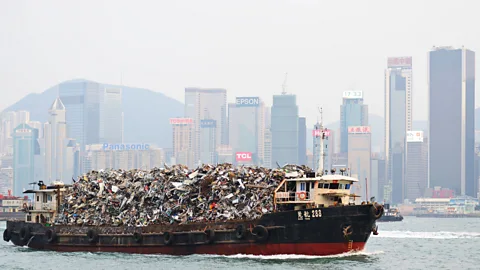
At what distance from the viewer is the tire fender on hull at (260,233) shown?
5694 cm

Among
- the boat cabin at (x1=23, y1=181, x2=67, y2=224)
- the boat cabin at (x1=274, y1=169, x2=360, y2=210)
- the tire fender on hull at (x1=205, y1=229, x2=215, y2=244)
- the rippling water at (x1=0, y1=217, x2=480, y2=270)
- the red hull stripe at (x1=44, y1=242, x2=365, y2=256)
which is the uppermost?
the boat cabin at (x1=274, y1=169, x2=360, y2=210)

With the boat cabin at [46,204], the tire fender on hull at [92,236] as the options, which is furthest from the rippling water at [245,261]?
the boat cabin at [46,204]

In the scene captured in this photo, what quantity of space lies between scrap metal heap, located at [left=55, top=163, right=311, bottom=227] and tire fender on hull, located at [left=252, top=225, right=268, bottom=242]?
1664mm

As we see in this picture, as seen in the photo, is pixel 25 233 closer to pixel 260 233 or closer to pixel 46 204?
pixel 46 204

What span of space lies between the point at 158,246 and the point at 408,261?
16.5m

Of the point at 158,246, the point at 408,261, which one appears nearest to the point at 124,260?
the point at 158,246

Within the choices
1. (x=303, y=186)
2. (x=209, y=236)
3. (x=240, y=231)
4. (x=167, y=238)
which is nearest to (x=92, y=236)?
(x=167, y=238)

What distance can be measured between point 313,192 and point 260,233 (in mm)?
4264

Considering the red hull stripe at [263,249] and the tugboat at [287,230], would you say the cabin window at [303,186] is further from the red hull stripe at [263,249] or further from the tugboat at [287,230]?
the red hull stripe at [263,249]

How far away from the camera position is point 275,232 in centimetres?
5697

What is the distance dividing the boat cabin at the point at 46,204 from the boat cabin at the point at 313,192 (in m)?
20.7

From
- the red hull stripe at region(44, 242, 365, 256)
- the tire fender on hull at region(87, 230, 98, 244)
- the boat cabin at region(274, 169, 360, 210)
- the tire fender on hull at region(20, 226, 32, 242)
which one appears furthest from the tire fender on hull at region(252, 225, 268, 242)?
the tire fender on hull at region(20, 226, 32, 242)

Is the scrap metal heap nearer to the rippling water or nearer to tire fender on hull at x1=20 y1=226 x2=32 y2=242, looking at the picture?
tire fender on hull at x1=20 y1=226 x2=32 y2=242

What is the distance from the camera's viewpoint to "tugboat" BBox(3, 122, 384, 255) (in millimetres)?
56219
